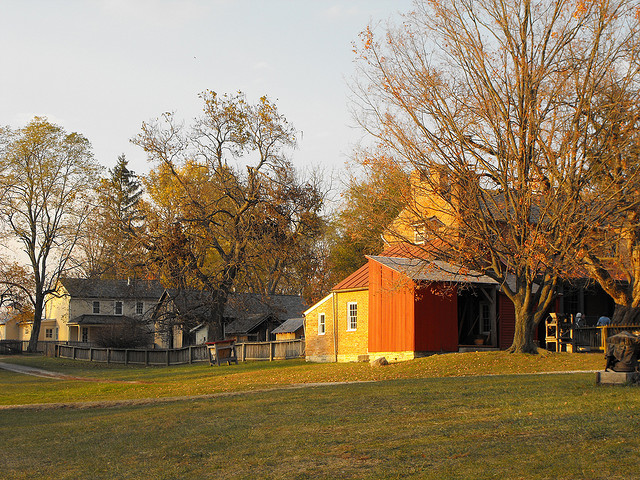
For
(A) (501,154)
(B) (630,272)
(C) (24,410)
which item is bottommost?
(C) (24,410)

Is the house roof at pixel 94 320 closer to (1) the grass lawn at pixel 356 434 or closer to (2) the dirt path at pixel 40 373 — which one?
(2) the dirt path at pixel 40 373

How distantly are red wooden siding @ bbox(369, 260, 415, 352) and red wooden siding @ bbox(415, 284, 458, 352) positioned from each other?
0.42m

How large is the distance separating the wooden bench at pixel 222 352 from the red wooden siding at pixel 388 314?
9.26m

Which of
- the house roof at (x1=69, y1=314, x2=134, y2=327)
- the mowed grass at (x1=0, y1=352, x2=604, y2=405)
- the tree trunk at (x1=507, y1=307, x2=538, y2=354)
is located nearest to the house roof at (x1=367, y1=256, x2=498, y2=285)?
the tree trunk at (x1=507, y1=307, x2=538, y2=354)

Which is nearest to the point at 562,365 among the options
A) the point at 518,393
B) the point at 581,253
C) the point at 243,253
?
the point at 581,253

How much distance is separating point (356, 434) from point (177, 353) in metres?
34.6

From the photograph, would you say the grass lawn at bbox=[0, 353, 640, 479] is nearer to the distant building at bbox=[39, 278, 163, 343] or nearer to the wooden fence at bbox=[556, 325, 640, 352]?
the wooden fence at bbox=[556, 325, 640, 352]

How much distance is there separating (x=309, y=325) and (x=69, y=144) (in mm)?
30395

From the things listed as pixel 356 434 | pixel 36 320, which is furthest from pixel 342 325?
pixel 36 320

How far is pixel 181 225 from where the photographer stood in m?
43.5

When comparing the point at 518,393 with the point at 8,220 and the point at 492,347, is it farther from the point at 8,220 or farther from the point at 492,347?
the point at 8,220

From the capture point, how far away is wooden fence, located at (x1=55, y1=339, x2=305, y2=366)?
3947 centimetres

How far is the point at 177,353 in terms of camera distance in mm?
44094

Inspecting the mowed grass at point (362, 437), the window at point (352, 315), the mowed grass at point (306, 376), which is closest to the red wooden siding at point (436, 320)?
the mowed grass at point (306, 376)
